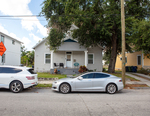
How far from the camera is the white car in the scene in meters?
7.84

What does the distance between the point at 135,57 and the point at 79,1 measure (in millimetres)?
16376

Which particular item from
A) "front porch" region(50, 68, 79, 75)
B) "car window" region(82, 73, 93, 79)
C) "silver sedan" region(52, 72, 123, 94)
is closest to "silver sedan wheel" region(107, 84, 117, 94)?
"silver sedan" region(52, 72, 123, 94)

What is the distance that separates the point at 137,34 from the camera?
11867 millimetres

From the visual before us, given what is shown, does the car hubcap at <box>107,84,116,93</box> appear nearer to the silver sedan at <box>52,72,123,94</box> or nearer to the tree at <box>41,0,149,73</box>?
the silver sedan at <box>52,72,123,94</box>

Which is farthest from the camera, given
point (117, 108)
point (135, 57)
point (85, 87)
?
point (135, 57)

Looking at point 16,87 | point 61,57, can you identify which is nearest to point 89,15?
point 61,57

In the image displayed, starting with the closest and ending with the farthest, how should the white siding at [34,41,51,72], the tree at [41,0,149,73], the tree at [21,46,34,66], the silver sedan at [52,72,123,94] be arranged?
the silver sedan at [52,72,123,94]
the tree at [41,0,149,73]
the white siding at [34,41,51,72]
the tree at [21,46,34,66]

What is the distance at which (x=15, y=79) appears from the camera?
7891 mm

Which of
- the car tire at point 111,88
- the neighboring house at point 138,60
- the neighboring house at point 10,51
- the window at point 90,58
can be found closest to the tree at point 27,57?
the neighboring house at point 10,51

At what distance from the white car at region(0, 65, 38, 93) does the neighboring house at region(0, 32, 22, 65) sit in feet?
55.0

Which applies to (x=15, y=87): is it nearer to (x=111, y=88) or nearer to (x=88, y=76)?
(x=88, y=76)

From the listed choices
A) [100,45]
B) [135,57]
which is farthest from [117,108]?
[135,57]

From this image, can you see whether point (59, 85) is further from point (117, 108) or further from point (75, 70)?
point (75, 70)

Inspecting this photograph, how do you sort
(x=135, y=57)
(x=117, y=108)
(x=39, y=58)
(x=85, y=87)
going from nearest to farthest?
(x=117, y=108)
(x=85, y=87)
(x=39, y=58)
(x=135, y=57)
